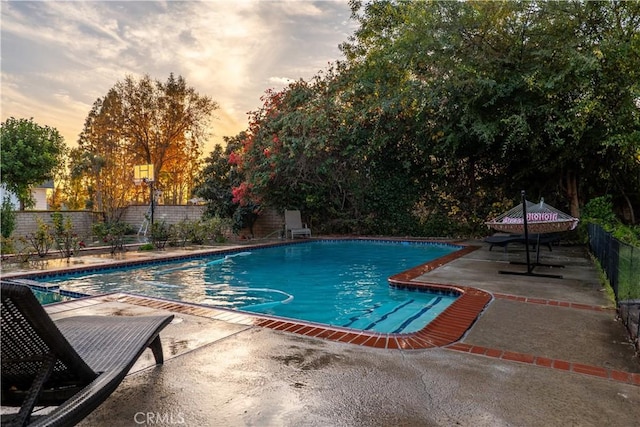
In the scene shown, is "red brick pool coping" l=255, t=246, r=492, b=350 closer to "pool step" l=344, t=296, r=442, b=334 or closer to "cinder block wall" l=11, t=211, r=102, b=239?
"pool step" l=344, t=296, r=442, b=334

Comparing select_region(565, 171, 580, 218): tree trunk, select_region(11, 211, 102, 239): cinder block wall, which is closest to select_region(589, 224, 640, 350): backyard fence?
select_region(565, 171, 580, 218): tree trunk

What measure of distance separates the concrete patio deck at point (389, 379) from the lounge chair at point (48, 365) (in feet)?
1.04

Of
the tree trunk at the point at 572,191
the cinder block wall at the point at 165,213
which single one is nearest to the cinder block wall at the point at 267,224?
the cinder block wall at the point at 165,213

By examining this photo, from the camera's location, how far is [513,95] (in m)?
9.39

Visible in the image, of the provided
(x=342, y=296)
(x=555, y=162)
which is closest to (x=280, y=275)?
(x=342, y=296)

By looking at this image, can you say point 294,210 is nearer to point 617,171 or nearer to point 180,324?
point 617,171

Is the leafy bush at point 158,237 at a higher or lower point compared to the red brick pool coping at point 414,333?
higher

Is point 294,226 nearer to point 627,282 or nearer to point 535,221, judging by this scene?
point 535,221

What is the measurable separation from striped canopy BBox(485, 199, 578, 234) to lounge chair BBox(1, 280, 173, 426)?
5.80m

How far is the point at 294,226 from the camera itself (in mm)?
A: 13633

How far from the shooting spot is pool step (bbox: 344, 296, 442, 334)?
4.52 meters

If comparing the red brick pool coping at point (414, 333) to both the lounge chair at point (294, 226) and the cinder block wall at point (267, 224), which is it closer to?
the lounge chair at point (294, 226)

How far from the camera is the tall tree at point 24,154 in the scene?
17016 millimetres

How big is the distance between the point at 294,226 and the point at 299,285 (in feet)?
22.5
